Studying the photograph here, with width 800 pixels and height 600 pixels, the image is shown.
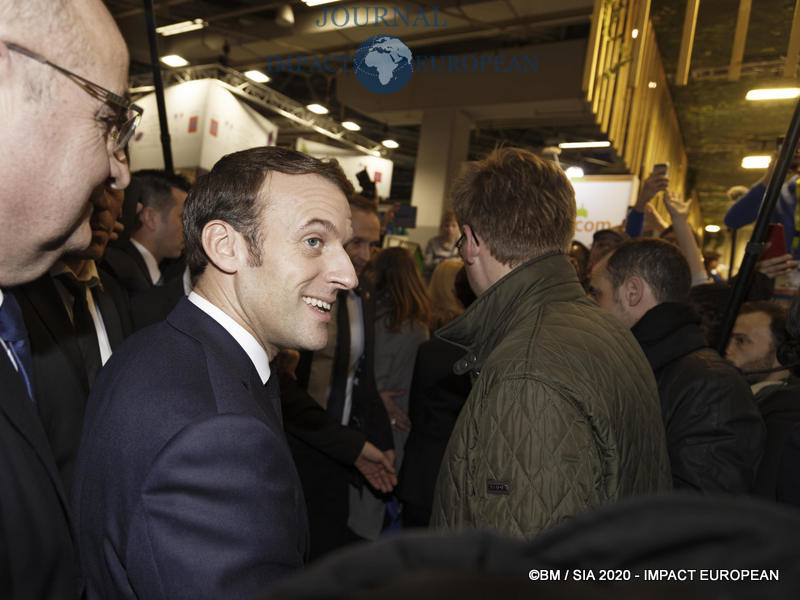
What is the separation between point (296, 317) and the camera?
1471mm

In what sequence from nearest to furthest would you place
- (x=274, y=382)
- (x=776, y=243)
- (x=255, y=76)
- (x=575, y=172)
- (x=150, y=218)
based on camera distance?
(x=274, y=382), (x=776, y=243), (x=150, y=218), (x=575, y=172), (x=255, y=76)

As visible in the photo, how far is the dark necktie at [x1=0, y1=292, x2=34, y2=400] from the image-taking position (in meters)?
1.25

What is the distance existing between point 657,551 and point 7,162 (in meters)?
1.14

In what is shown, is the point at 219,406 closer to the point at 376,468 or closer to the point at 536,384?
the point at 536,384

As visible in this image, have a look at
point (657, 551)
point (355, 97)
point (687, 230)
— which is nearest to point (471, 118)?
point (355, 97)

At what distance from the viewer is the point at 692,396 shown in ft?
6.90

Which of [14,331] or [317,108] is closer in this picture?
[14,331]

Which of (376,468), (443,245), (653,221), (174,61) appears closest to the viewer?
(376,468)

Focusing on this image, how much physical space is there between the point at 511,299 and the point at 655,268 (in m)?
1.07

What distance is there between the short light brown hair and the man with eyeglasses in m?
1.17

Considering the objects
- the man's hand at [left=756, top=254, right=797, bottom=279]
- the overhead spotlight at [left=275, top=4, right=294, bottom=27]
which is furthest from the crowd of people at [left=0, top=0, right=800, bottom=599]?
the overhead spotlight at [left=275, top=4, right=294, bottom=27]

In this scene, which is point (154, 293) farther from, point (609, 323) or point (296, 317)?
point (609, 323)

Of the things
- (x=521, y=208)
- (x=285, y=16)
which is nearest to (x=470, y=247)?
(x=521, y=208)

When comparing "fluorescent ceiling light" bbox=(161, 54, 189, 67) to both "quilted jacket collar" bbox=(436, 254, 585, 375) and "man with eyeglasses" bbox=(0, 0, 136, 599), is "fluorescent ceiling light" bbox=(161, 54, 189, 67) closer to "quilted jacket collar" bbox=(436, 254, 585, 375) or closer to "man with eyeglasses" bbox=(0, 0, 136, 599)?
"quilted jacket collar" bbox=(436, 254, 585, 375)
